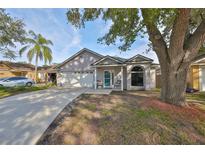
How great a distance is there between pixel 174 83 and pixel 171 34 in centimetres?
276

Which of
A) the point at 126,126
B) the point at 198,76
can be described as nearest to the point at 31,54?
the point at 126,126

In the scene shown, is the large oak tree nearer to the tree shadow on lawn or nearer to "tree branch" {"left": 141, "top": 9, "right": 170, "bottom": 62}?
"tree branch" {"left": 141, "top": 9, "right": 170, "bottom": 62}

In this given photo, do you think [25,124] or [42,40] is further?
[42,40]

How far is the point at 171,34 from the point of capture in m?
7.86

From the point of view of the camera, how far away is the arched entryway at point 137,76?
Answer: 52.9ft

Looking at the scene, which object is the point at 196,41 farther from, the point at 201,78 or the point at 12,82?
the point at 12,82

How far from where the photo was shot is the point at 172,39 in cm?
760

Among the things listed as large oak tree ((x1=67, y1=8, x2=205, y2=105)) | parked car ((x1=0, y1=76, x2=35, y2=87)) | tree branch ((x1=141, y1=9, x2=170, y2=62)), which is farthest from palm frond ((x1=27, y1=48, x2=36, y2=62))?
tree branch ((x1=141, y1=9, x2=170, y2=62))

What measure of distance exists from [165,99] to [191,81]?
9.14 m

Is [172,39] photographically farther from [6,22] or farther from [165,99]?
[6,22]

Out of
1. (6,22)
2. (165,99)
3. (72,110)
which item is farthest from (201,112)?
(6,22)

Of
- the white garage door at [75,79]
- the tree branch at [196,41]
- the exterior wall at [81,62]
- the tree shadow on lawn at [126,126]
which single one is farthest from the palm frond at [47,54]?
the tree branch at [196,41]

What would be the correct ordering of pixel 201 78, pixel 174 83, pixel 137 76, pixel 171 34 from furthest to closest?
pixel 137 76, pixel 201 78, pixel 174 83, pixel 171 34

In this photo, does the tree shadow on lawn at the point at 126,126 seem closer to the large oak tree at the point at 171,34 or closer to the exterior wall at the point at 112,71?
the large oak tree at the point at 171,34
